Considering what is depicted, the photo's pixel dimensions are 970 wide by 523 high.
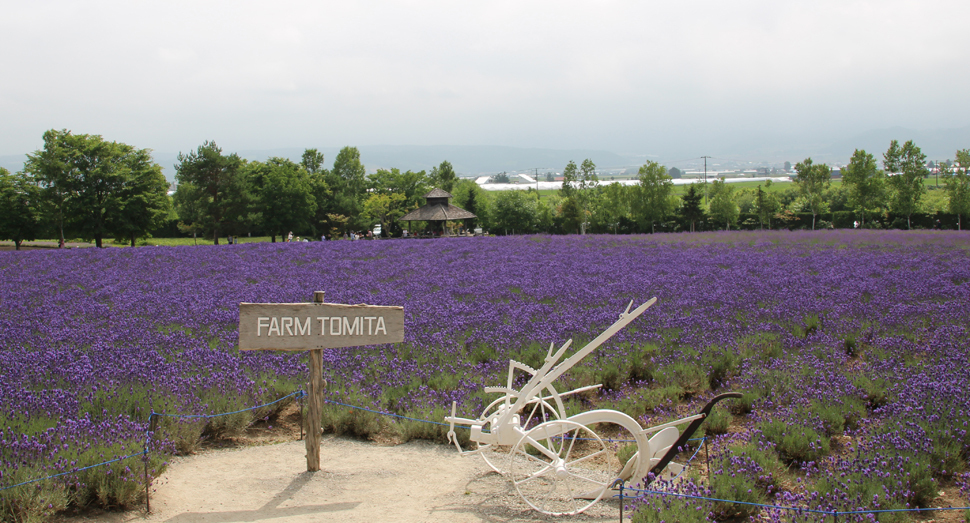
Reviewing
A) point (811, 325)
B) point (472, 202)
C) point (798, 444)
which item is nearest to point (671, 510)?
point (798, 444)

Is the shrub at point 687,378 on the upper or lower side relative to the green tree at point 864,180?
lower

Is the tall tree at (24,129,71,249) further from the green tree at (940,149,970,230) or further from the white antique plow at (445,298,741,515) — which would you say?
the green tree at (940,149,970,230)

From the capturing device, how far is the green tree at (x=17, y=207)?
132ft

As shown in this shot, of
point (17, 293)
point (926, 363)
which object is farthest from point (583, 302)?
point (17, 293)

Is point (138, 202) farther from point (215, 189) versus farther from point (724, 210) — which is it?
point (724, 210)

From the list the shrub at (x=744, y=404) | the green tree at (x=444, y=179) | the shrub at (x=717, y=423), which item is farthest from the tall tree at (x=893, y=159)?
the shrub at (x=717, y=423)

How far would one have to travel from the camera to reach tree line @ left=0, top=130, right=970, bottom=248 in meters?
38.9

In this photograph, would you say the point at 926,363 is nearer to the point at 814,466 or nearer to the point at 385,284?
the point at 814,466

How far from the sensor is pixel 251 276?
51.2 feet

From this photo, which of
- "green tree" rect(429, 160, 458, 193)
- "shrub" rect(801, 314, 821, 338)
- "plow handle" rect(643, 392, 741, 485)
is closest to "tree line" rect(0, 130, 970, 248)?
"green tree" rect(429, 160, 458, 193)

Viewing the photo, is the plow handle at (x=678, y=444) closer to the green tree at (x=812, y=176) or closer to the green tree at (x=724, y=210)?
the green tree at (x=724, y=210)

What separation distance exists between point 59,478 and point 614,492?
384cm

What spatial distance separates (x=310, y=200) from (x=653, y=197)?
2759cm

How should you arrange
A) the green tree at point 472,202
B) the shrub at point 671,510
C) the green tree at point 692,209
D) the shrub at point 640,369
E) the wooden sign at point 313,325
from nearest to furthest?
the shrub at point 671,510 → the wooden sign at point 313,325 → the shrub at point 640,369 → the green tree at point 692,209 → the green tree at point 472,202
